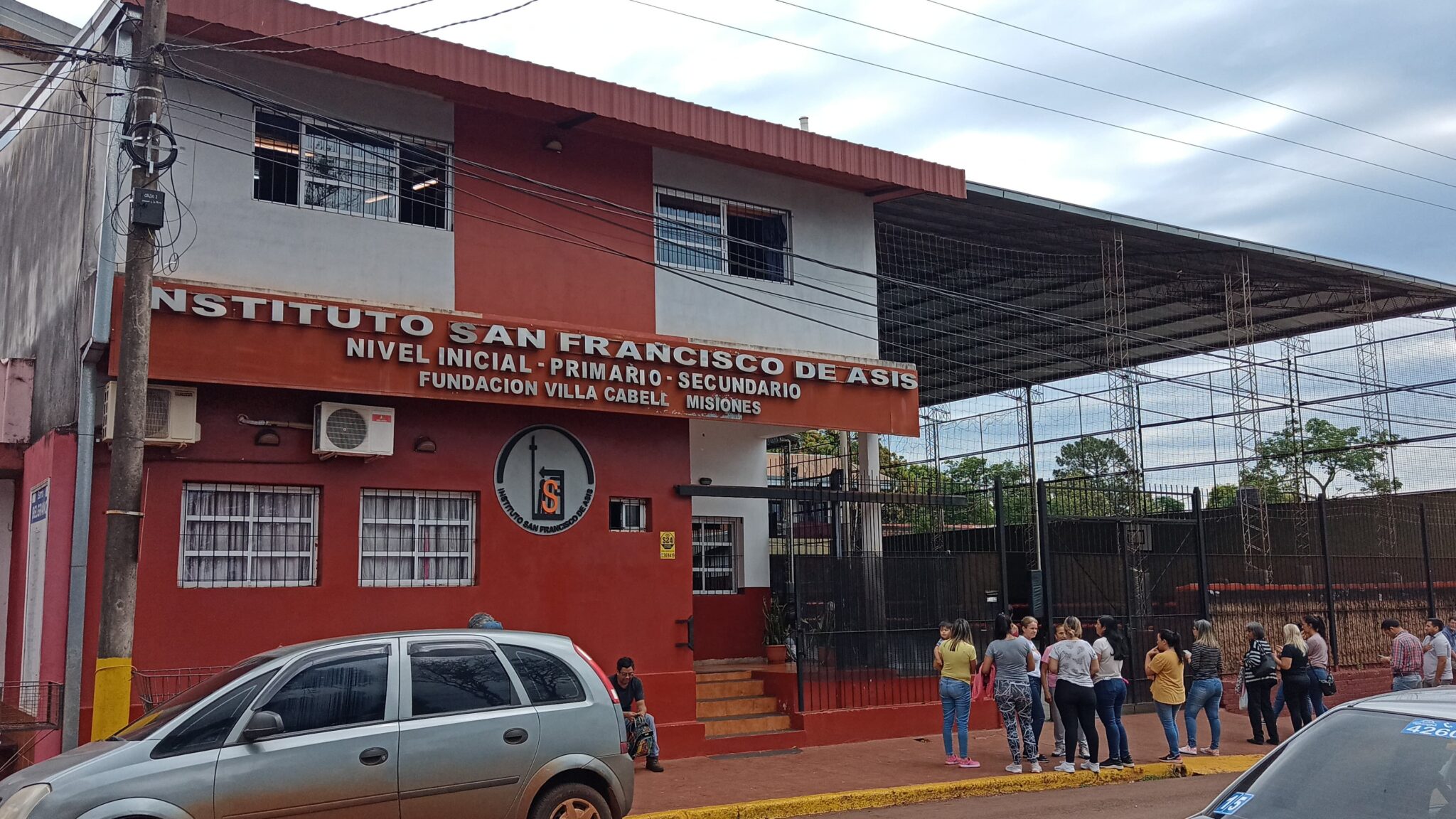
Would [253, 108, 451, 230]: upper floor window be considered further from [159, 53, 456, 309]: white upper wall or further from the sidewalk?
the sidewalk

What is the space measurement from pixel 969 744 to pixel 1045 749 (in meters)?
0.96

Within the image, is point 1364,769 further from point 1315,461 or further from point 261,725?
point 1315,461

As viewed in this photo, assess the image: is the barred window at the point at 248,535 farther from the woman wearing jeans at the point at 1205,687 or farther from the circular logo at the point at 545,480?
the woman wearing jeans at the point at 1205,687

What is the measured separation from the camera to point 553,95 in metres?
13.3

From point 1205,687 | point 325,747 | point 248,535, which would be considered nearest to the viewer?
point 325,747

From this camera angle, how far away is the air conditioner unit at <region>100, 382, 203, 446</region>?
10750mm

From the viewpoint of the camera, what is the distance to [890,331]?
24.3 metres

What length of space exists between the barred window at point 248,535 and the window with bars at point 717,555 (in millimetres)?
5995


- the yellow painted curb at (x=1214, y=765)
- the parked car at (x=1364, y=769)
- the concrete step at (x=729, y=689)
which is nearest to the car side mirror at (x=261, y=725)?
the parked car at (x=1364, y=769)

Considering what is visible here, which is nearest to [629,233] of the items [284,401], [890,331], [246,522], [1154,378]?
[284,401]

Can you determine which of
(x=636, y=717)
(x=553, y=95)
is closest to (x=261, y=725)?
(x=636, y=717)

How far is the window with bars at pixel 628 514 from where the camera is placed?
1403cm

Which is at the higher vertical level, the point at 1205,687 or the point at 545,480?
the point at 545,480

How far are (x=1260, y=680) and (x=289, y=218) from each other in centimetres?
1298
